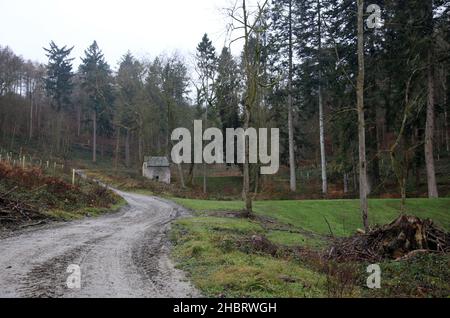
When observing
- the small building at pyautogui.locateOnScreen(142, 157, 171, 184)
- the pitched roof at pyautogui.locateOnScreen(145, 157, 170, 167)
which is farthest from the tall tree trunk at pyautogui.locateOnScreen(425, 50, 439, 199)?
the pitched roof at pyautogui.locateOnScreen(145, 157, 170, 167)

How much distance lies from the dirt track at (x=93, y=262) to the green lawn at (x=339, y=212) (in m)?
8.31

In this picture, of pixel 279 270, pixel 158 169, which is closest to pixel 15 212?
pixel 279 270

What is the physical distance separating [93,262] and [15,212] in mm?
8339

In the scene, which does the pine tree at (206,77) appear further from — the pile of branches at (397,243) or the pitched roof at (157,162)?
the pile of branches at (397,243)

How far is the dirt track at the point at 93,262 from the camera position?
23.3 ft

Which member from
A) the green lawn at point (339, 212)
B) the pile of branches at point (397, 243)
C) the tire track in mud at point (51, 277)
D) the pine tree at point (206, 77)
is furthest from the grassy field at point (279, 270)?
the pine tree at point (206, 77)

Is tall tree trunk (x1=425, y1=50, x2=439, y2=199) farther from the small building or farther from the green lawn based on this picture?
the small building

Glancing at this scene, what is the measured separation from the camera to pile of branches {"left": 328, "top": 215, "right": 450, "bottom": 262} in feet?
37.8

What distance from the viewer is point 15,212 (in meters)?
15.9

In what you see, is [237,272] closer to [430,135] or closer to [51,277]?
[51,277]

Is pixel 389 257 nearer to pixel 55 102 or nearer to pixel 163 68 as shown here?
pixel 163 68

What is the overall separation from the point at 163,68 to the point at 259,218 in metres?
35.2
